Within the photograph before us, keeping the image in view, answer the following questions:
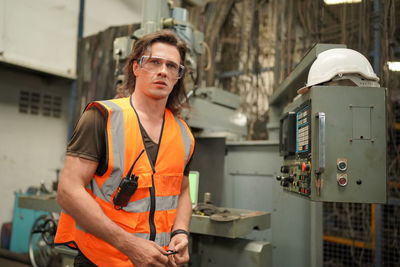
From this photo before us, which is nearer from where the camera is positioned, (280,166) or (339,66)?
(339,66)

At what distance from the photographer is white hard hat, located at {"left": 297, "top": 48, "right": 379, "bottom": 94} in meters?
1.44

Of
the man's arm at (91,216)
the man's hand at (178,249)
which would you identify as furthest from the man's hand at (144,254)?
the man's hand at (178,249)

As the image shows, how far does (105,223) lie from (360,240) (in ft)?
9.57

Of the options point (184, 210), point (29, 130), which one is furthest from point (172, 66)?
point (29, 130)

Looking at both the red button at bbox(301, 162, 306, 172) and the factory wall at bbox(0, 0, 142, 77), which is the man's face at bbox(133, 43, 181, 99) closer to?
the red button at bbox(301, 162, 306, 172)

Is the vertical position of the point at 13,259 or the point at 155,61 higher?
the point at 155,61

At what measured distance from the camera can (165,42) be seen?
1387 mm

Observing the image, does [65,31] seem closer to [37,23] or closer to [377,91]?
[37,23]

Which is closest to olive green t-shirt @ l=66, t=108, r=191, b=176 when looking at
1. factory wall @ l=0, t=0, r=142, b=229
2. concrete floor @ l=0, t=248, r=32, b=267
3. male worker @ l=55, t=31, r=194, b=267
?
male worker @ l=55, t=31, r=194, b=267

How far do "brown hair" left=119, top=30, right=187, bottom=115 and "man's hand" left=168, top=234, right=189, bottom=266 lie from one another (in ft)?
1.77

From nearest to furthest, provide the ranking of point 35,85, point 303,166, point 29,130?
point 303,166, point 29,130, point 35,85

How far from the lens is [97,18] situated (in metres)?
4.58

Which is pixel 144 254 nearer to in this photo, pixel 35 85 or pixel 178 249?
pixel 178 249

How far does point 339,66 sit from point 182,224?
0.94 metres
